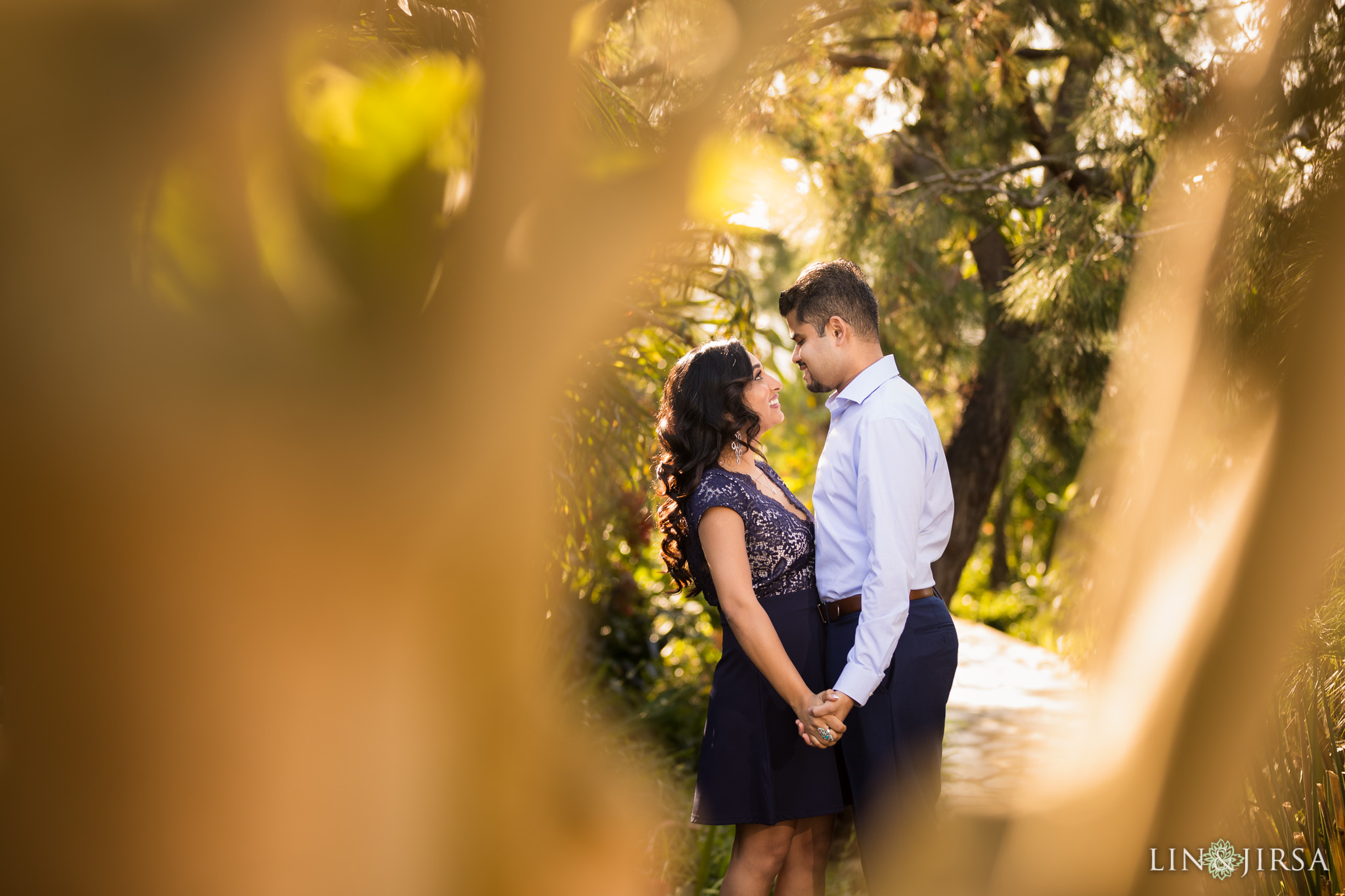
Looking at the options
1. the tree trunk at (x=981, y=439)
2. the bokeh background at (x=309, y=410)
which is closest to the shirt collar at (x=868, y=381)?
the bokeh background at (x=309, y=410)

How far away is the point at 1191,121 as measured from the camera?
12.9 ft

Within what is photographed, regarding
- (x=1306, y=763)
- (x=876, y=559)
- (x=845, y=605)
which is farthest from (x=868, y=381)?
(x=1306, y=763)

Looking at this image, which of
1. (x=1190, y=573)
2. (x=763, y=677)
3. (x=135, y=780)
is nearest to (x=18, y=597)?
(x=135, y=780)

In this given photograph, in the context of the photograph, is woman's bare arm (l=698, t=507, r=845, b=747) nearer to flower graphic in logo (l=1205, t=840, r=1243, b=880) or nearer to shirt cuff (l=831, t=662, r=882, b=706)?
shirt cuff (l=831, t=662, r=882, b=706)

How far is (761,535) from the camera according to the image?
8.21ft

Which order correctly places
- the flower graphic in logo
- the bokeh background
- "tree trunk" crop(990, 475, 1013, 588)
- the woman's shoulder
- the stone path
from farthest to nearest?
"tree trunk" crop(990, 475, 1013, 588), the stone path, the flower graphic in logo, the woman's shoulder, the bokeh background

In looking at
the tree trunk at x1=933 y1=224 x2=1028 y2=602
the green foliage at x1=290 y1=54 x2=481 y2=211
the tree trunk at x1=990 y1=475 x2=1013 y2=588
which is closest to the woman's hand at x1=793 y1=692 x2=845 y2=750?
the green foliage at x1=290 y1=54 x2=481 y2=211

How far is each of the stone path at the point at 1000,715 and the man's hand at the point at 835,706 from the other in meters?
2.49

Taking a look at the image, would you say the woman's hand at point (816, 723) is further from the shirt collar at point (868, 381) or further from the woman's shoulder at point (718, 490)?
the shirt collar at point (868, 381)

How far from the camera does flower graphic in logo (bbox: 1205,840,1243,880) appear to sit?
266 centimetres

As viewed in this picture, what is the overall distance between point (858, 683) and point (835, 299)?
0.99 meters

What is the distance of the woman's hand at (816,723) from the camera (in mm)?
2355

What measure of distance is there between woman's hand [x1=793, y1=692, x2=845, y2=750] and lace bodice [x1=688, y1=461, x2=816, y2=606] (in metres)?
0.30

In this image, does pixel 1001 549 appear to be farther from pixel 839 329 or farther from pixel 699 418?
pixel 699 418
